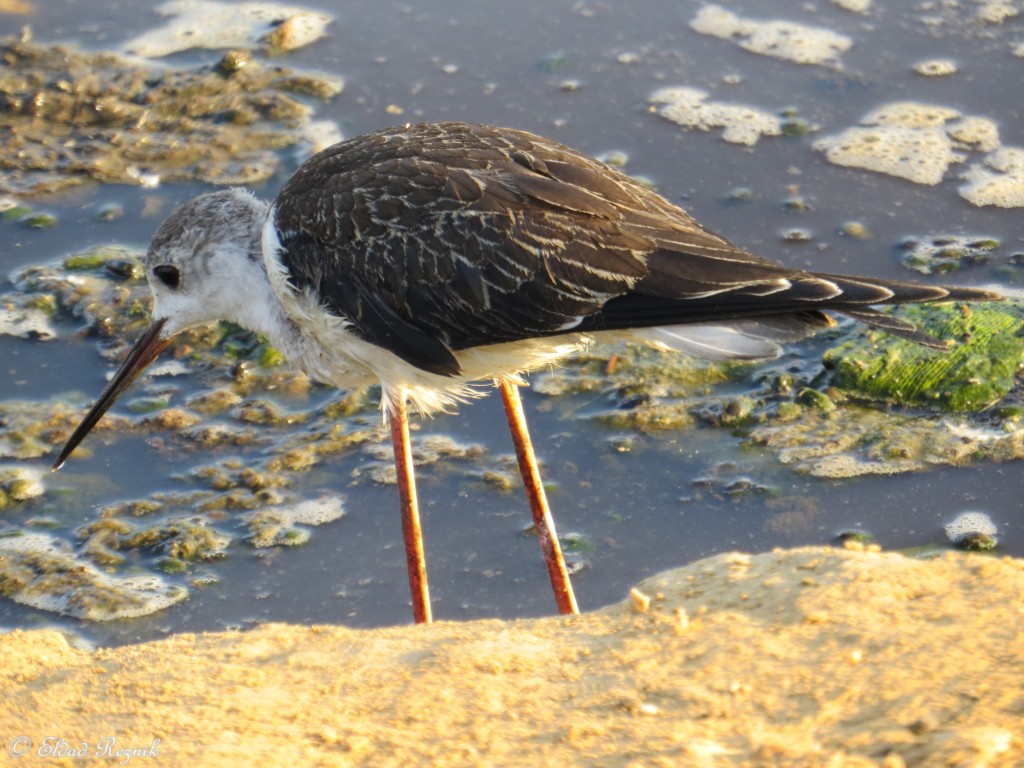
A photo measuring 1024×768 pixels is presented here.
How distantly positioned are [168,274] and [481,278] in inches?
65.9

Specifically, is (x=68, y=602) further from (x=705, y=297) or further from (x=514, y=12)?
(x=514, y=12)

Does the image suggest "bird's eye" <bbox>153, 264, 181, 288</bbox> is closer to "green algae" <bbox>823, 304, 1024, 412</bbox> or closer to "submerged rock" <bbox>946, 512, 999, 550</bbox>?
"green algae" <bbox>823, 304, 1024, 412</bbox>

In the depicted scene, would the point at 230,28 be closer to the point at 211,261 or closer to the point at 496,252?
the point at 211,261

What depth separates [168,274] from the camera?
576cm

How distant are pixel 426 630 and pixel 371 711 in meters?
0.72

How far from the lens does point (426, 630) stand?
416 cm

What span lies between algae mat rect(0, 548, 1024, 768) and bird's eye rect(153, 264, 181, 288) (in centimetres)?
205

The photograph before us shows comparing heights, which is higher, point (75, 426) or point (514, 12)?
point (514, 12)

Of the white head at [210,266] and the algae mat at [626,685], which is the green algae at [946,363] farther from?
the white head at [210,266]

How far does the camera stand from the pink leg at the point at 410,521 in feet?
17.3

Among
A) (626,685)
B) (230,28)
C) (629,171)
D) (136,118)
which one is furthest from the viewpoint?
(230,28)

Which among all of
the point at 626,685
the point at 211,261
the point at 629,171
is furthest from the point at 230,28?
the point at 626,685

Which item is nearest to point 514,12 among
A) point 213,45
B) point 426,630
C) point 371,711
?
point 213,45

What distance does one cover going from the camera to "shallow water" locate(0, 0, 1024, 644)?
5660 mm
